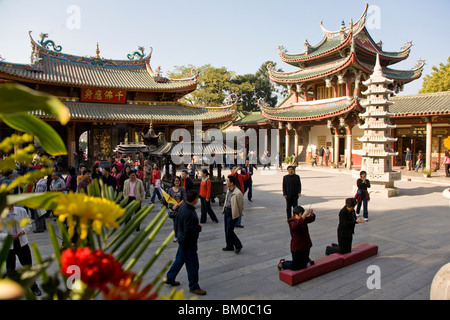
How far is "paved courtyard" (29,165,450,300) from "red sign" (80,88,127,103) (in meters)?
14.3

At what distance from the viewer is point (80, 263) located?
103cm

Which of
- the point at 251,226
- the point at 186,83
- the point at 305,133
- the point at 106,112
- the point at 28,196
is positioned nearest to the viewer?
the point at 28,196

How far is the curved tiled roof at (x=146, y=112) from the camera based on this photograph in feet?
64.5

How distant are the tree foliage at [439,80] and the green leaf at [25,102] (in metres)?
34.6

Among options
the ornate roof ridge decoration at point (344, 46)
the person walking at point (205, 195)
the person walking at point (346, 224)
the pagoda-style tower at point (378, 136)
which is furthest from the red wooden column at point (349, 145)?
the person walking at point (346, 224)

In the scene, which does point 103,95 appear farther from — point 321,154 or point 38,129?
point 38,129

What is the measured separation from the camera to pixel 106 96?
71.3 ft

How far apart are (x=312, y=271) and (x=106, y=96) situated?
20.3m

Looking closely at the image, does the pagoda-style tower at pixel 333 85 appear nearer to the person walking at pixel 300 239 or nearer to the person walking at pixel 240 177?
the person walking at pixel 240 177

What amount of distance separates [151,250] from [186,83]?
18.9m

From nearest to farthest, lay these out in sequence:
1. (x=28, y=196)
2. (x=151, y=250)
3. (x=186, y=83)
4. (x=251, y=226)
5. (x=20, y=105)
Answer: (x=20, y=105)
(x=28, y=196)
(x=151, y=250)
(x=251, y=226)
(x=186, y=83)

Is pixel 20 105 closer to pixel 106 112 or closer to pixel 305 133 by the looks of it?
pixel 106 112

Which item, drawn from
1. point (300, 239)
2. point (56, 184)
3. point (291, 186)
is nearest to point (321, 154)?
point (291, 186)

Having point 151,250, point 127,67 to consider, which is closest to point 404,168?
point 151,250
